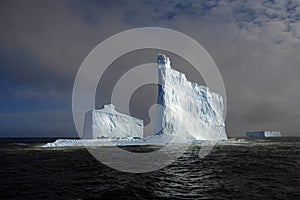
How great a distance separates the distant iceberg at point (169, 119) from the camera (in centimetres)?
4800

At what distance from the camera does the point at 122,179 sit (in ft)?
44.9

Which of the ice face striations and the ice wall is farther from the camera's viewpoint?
the ice wall

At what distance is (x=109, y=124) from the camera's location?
56.4 metres

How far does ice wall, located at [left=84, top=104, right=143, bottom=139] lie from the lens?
53.2 metres

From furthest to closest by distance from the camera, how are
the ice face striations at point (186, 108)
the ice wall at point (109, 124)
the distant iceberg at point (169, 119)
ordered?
the ice wall at point (109, 124), the ice face striations at point (186, 108), the distant iceberg at point (169, 119)

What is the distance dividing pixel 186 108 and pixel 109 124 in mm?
17138

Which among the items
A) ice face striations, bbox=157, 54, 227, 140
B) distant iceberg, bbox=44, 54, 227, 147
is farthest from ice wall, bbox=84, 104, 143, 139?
ice face striations, bbox=157, 54, 227, 140

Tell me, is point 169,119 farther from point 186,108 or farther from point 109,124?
point 109,124

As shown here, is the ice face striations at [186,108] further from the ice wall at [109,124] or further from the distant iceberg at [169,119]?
the ice wall at [109,124]

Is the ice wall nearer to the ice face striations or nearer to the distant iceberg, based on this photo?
the distant iceberg

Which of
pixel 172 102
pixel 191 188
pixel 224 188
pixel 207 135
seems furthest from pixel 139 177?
pixel 207 135

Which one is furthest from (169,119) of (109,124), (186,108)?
(109,124)

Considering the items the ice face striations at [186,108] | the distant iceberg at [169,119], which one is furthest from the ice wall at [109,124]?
the ice face striations at [186,108]

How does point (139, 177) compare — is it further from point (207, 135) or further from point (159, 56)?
point (207, 135)
